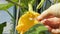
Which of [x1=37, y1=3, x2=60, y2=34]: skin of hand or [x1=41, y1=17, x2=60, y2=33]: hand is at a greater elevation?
[x1=37, y1=3, x2=60, y2=34]: skin of hand

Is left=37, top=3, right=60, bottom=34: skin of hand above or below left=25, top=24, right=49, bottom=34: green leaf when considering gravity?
above

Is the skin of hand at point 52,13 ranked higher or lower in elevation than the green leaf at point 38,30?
higher

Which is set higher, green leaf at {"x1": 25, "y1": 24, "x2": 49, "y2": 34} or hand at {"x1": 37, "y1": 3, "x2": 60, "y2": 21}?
hand at {"x1": 37, "y1": 3, "x2": 60, "y2": 21}

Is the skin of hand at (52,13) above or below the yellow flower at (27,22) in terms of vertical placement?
above

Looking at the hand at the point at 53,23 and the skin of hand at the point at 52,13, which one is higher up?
the skin of hand at the point at 52,13

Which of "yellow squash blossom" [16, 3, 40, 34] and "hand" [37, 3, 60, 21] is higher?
"hand" [37, 3, 60, 21]

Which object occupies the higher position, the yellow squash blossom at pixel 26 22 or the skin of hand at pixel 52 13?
the skin of hand at pixel 52 13

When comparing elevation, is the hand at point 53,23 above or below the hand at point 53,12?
below
